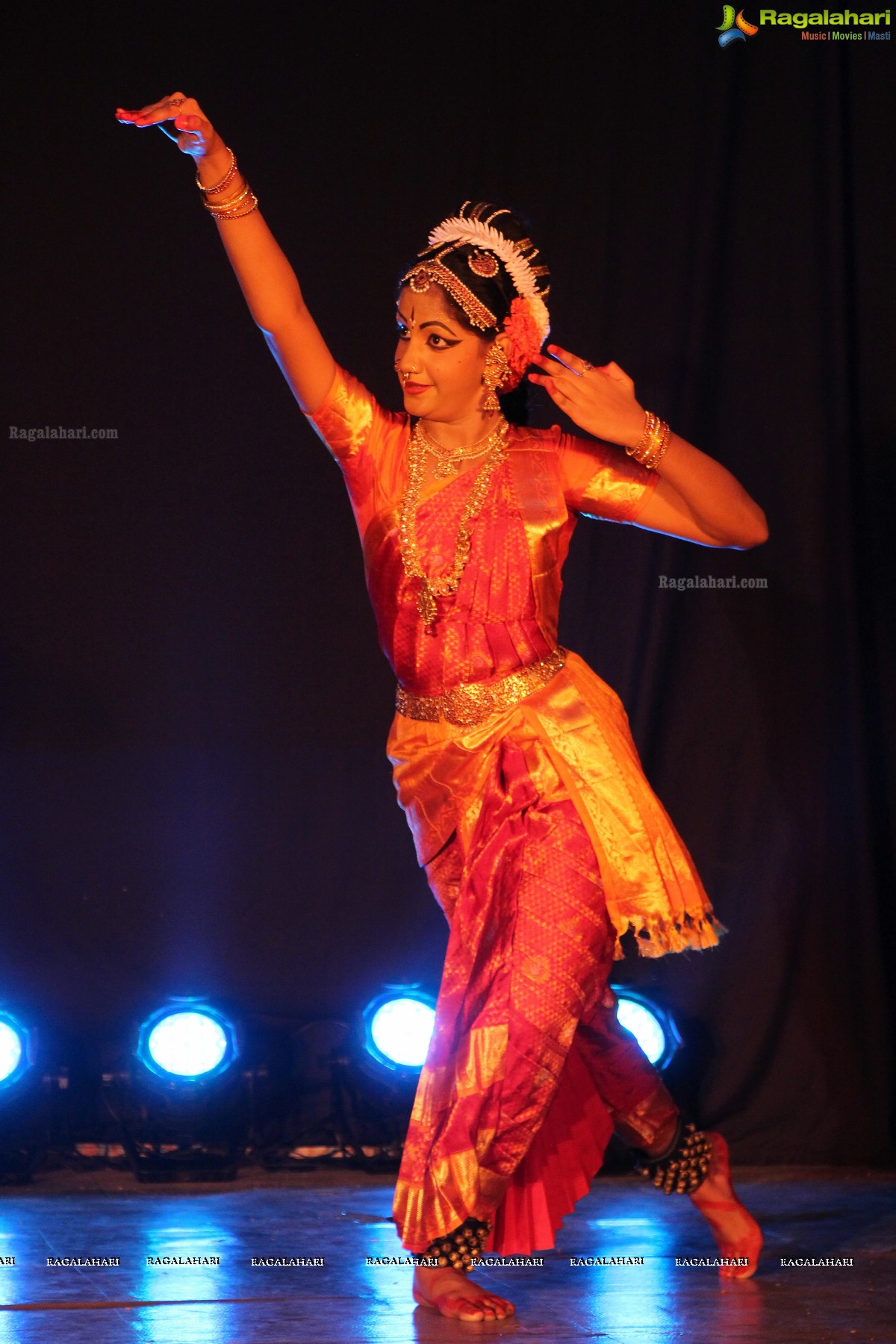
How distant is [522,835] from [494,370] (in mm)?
815

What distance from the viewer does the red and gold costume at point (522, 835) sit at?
251 cm

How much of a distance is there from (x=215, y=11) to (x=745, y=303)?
152cm

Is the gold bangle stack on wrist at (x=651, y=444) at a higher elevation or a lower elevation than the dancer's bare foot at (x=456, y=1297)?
higher

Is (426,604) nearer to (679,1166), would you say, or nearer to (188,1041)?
(679,1166)

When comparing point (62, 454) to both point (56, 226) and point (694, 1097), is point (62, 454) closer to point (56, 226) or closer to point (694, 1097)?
point (56, 226)

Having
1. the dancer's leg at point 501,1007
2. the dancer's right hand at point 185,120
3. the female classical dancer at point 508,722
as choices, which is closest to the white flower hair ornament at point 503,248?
the female classical dancer at point 508,722

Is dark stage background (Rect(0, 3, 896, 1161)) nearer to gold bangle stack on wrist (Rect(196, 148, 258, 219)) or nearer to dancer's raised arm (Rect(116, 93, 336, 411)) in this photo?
dancer's raised arm (Rect(116, 93, 336, 411))

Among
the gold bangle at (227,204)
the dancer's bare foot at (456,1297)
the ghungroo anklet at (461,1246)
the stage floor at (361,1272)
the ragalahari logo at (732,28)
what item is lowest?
the stage floor at (361,1272)

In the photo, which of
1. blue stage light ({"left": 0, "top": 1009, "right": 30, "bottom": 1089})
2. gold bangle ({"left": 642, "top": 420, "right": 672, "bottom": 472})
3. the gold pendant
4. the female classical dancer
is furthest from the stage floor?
gold bangle ({"left": 642, "top": 420, "right": 672, "bottom": 472})

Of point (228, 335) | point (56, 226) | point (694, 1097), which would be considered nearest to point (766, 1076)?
point (694, 1097)

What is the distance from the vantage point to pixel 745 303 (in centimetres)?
405

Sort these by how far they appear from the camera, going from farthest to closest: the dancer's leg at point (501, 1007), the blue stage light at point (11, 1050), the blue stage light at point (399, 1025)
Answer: the blue stage light at point (399, 1025) < the blue stage light at point (11, 1050) < the dancer's leg at point (501, 1007)

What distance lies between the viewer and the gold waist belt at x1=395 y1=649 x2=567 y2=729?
2.68 meters

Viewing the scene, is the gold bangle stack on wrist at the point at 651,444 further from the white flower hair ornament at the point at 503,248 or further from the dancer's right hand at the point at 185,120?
the dancer's right hand at the point at 185,120
